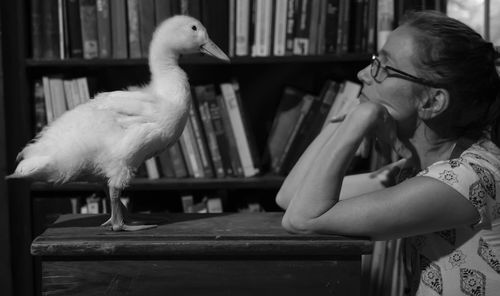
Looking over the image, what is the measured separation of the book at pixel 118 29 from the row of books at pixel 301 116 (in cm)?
52

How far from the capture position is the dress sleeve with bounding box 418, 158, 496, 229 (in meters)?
1.04

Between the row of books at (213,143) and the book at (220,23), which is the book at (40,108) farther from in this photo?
the book at (220,23)

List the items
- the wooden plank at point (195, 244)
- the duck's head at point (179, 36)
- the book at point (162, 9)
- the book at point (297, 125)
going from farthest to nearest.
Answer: the book at point (297, 125)
the book at point (162, 9)
the duck's head at point (179, 36)
the wooden plank at point (195, 244)

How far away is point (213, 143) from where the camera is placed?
198 cm

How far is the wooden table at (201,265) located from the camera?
0.98m

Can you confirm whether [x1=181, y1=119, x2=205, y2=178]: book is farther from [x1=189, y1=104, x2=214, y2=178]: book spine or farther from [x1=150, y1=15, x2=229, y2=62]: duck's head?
[x1=150, y1=15, x2=229, y2=62]: duck's head

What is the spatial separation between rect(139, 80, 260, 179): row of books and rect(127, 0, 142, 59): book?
8.2 inches

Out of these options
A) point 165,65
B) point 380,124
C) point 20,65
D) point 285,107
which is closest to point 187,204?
point 285,107

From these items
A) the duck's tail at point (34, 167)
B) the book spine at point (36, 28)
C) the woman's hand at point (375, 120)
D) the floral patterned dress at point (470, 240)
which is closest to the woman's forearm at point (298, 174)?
the woman's hand at point (375, 120)

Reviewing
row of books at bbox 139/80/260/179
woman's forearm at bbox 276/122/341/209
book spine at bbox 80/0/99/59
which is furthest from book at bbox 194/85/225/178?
woman's forearm at bbox 276/122/341/209

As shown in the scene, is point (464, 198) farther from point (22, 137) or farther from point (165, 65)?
point (22, 137)

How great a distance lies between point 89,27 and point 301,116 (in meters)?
0.70

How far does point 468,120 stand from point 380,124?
0.58ft

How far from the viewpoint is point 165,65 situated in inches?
47.1
